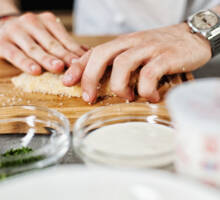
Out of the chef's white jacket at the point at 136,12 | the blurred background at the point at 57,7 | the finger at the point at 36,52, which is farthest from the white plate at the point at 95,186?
the blurred background at the point at 57,7

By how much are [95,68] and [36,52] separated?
1.15ft

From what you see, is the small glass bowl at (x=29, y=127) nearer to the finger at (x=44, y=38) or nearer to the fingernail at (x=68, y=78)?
the fingernail at (x=68, y=78)

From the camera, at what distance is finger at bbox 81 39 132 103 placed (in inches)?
39.0

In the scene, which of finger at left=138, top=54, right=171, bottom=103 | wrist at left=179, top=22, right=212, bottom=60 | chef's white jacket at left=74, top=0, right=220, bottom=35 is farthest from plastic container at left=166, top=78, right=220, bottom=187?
chef's white jacket at left=74, top=0, right=220, bottom=35

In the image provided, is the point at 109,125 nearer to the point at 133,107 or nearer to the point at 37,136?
the point at 133,107

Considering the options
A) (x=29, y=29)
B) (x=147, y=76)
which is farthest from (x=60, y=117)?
(x=29, y=29)

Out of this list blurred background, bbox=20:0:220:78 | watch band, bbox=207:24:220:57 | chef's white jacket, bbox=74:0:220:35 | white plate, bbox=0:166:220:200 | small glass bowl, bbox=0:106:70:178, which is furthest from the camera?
blurred background, bbox=20:0:220:78

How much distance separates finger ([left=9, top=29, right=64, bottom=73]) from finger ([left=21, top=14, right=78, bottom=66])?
3 centimetres

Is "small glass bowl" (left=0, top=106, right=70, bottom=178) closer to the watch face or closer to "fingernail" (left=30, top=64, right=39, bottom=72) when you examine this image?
"fingernail" (left=30, top=64, right=39, bottom=72)

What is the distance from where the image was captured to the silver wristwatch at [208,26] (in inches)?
45.5

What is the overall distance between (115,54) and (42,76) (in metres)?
0.29

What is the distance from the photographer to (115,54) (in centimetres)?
102

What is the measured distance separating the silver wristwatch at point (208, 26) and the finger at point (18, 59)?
1.90 feet

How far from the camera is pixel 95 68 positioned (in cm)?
99
